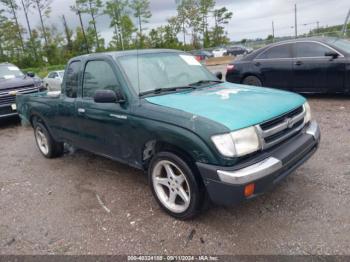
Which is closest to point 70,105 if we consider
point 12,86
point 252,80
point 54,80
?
point 12,86

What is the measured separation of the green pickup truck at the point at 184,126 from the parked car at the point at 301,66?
4.28m

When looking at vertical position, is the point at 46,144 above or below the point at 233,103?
below

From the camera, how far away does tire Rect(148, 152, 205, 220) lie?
2.93 metres

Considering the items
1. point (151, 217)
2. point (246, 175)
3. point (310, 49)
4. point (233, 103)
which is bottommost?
point (151, 217)

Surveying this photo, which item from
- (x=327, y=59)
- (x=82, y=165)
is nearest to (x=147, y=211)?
(x=82, y=165)

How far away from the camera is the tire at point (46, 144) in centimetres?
539

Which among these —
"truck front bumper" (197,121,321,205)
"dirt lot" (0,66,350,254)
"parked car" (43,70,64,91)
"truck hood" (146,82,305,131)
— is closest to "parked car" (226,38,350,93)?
"dirt lot" (0,66,350,254)

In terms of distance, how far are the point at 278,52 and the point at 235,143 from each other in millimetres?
6314

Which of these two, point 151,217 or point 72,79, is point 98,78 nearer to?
point 72,79

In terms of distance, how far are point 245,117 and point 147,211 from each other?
156 centimetres

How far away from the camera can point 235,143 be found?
2.60 metres

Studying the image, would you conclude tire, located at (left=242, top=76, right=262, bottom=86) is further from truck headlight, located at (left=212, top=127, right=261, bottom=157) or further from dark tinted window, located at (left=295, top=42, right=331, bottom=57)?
truck headlight, located at (left=212, top=127, right=261, bottom=157)

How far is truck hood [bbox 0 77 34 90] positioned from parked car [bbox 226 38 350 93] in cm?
572

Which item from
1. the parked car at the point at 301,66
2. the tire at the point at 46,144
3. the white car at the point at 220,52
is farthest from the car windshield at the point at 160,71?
the white car at the point at 220,52
